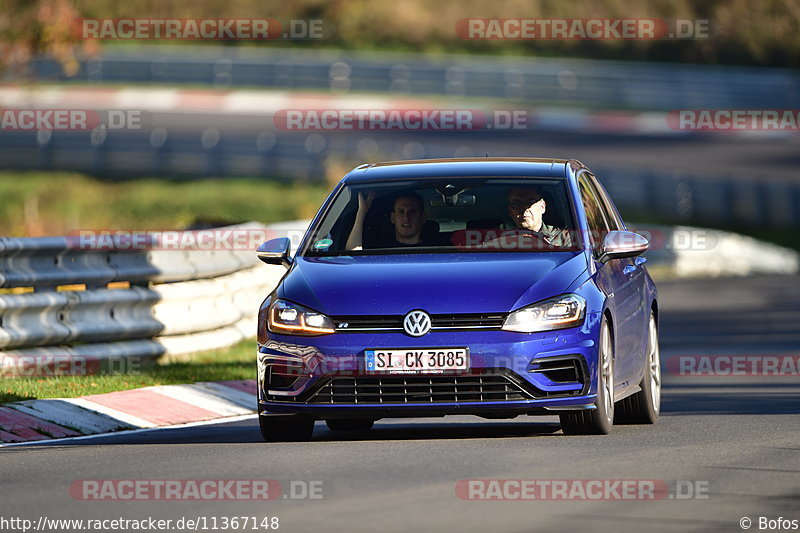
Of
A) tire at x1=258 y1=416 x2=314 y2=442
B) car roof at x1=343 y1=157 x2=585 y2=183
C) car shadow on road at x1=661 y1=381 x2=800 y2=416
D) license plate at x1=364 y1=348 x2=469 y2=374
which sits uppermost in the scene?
car roof at x1=343 y1=157 x2=585 y2=183

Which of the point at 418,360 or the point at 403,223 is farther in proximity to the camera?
the point at 403,223

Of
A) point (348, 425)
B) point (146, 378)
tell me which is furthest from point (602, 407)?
point (146, 378)

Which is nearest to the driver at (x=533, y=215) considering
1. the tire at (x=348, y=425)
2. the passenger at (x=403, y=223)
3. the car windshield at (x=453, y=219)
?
the car windshield at (x=453, y=219)

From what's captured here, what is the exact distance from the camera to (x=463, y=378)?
10164mm

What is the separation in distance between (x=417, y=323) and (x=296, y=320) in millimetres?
738

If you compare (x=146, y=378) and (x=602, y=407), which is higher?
(x=602, y=407)

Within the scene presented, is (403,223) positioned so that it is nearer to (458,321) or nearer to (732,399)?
(458,321)

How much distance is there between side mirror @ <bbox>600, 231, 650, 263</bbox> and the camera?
1101cm

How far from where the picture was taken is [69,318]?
13.8m

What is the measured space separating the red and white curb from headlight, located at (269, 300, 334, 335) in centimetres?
186

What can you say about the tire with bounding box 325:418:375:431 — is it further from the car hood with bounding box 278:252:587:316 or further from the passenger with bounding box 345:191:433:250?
the car hood with bounding box 278:252:587:316

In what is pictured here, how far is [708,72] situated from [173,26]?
15260mm

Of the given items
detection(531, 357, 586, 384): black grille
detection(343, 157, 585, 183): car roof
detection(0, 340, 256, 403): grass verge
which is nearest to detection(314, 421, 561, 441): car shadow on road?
detection(531, 357, 586, 384): black grille

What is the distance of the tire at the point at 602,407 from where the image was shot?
34.2ft
